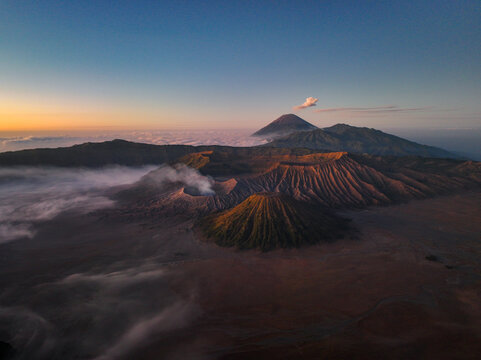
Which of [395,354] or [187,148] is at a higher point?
[187,148]

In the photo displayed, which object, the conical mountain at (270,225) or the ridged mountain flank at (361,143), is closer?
the conical mountain at (270,225)

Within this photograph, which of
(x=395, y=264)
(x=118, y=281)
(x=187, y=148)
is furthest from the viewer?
(x=187, y=148)

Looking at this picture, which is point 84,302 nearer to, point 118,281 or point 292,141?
point 118,281

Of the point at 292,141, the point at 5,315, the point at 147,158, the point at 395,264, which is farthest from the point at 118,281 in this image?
the point at 292,141

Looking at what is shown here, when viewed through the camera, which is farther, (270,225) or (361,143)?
(361,143)

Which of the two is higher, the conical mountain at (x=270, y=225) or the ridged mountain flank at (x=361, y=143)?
the ridged mountain flank at (x=361, y=143)
